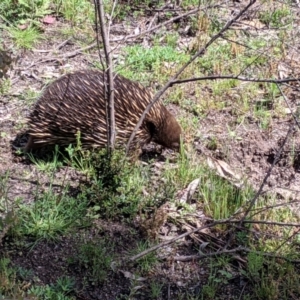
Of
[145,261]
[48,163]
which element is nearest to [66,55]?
[48,163]

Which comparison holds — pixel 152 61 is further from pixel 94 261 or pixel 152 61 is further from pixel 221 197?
pixel 94 261

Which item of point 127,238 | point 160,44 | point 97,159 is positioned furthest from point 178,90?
point 127,238

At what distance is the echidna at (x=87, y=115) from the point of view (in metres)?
5.30

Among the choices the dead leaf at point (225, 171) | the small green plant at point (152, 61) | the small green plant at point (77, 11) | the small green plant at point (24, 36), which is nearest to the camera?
the dead leaf at point (225, 171)

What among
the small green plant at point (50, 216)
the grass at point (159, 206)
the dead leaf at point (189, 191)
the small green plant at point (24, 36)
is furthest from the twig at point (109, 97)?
the small green plant at point (24, 36)

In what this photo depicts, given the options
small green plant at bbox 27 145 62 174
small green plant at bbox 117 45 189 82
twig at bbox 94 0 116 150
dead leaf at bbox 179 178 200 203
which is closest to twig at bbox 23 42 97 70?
small green plant at bbox 117 45 189 82

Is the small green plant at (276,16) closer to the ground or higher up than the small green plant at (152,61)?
higher up

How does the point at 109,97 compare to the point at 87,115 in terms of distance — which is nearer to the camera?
the point at 109,97

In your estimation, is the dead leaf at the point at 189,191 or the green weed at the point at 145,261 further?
the dead leaf at the point at 189,191

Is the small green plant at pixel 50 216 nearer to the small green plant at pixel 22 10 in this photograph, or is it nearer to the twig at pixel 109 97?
the twig at pixel 109 97

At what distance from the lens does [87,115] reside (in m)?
5.32

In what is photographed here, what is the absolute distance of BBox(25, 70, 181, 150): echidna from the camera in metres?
5.30

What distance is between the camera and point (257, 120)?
6055mm

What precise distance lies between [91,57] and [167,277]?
3202mm
